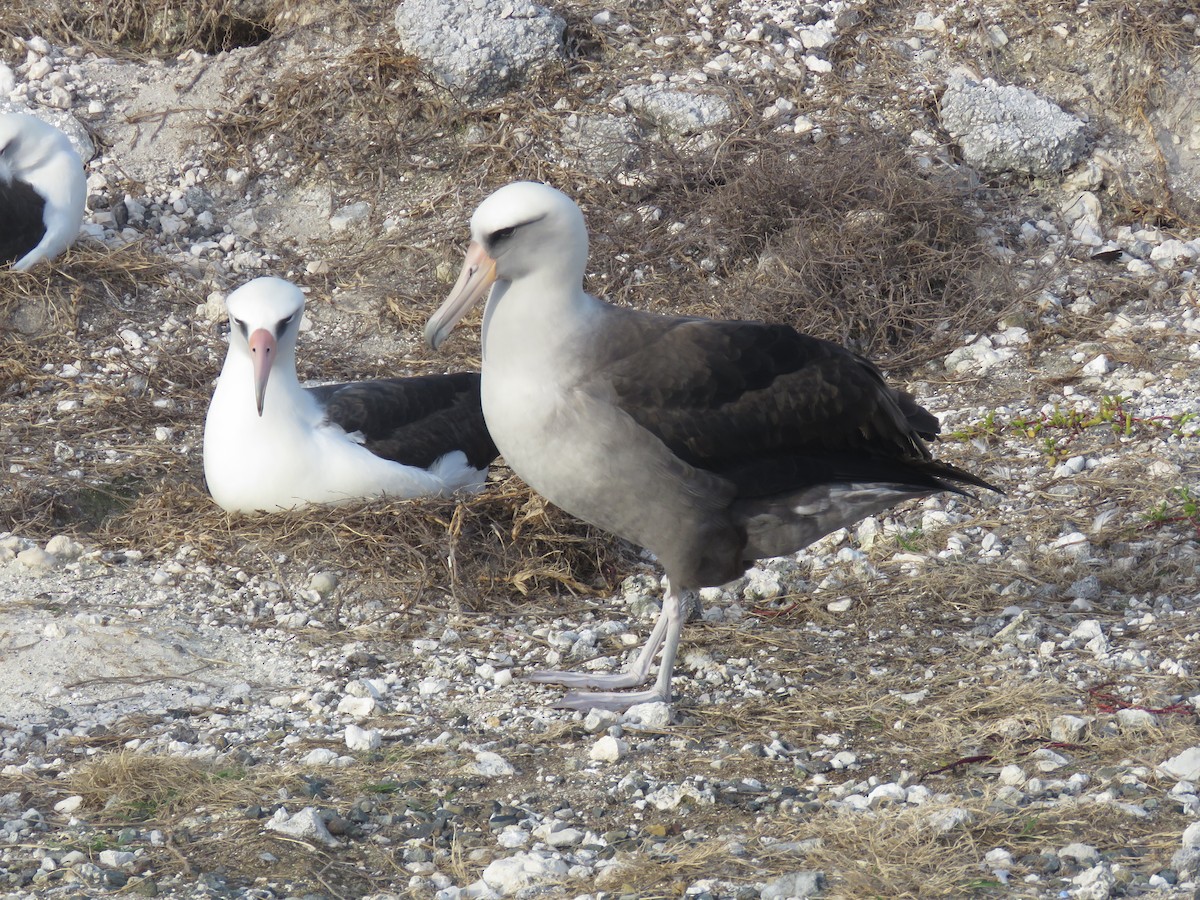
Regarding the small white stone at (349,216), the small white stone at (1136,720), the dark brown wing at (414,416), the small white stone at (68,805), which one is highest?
the small white stone at (349,216)

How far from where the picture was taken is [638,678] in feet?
15.0

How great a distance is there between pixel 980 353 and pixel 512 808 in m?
3.97

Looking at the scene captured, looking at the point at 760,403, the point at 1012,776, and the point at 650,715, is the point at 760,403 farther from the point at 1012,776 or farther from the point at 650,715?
the point at 1012,776

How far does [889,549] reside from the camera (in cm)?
532

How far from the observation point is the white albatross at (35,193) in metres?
7.35

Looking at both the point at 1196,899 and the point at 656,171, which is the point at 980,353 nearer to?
the point at 656,171

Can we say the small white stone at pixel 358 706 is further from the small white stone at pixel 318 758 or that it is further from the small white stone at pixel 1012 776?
the small white stone at pixel 1012 776

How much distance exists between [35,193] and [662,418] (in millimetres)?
4634

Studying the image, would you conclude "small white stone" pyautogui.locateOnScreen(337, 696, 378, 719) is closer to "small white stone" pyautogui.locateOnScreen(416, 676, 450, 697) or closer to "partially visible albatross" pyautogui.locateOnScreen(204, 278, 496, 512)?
"small white stone" pyautogui.locateOnScreen(416, 676, 450, 697)

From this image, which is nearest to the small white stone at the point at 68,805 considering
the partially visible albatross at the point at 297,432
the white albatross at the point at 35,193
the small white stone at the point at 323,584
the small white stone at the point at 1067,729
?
the small white stone at the point at 323,584

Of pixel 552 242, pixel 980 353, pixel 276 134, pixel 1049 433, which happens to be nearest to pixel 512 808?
pixel 552 242

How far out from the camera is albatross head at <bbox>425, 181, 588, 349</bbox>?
13.4ft

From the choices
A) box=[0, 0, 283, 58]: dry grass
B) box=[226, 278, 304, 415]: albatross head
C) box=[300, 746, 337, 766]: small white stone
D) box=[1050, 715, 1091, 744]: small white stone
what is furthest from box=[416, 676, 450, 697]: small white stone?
box=[0, 0, 283, 58]: dry grass

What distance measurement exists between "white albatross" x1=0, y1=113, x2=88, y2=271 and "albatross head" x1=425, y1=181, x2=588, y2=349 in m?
4.06
